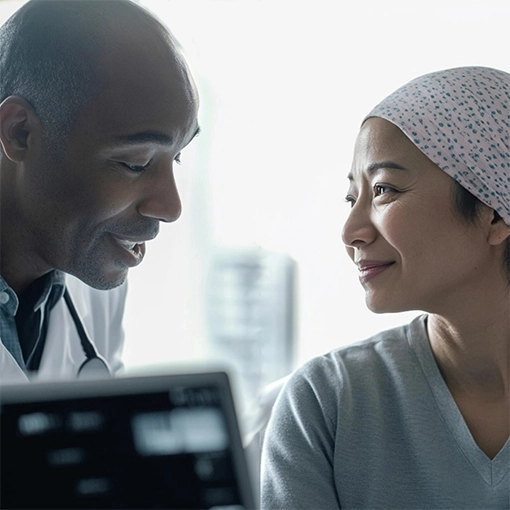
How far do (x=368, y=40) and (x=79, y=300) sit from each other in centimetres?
119

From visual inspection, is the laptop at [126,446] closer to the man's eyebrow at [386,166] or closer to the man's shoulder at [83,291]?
the man's eyebrow at [386,166]

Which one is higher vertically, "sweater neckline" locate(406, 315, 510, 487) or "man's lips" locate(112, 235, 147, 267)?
"man's lips" locate(112, 235, 147, 267)

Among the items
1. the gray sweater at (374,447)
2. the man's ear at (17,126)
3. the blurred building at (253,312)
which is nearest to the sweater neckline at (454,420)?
the gray sweater at (374,447)

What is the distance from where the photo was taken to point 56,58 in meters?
1.03

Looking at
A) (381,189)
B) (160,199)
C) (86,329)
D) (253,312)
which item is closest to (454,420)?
(381,189)

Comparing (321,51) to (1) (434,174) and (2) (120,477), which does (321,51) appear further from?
(2) (120,477)

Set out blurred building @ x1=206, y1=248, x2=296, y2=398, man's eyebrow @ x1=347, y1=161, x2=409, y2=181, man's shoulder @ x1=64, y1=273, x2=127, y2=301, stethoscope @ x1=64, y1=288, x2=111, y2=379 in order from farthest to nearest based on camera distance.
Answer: blurred building @ x1=206, y1=248, x2=296, y2=398, man's shoulder @ x1=64, y1=273, x2=127, y2=301, man's eyebrow @ x1=347, y1=161, x2=409, y2=181, stethoscope @ x1=64, y1=288, x2=111, y2=379

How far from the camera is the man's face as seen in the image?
1.01 meters

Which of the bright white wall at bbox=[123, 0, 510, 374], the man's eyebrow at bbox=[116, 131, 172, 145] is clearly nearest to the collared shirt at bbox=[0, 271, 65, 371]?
the man's eyebrow at bbox=[116, 131, 172, 145]

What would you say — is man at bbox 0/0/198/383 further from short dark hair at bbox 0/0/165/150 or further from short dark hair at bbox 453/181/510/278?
short dark hair at bbox 453/181/510/278

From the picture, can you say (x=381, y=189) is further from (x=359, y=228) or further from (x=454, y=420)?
(x=454, y=420)

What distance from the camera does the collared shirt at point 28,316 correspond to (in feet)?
3.48

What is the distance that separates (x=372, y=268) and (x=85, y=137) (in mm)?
481

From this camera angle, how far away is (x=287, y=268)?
2.22 m
